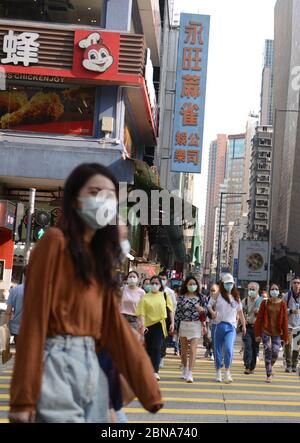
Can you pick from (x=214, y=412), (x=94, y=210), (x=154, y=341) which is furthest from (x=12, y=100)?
(x=94, y=210)

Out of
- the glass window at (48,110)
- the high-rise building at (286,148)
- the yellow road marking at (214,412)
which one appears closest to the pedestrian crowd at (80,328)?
the yellow road marking at (214,412)

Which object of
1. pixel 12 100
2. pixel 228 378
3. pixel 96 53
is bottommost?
pixel 228 378

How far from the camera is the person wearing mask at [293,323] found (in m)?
14.8

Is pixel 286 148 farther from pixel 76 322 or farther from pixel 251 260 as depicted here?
pixel 76 322

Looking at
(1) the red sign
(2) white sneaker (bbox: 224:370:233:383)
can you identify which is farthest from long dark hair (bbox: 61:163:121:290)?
(1) the red sign

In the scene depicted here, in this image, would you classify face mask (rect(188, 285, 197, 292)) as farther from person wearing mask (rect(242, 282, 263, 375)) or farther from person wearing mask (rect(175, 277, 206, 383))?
person wearing mask (rect(242, 282, 263, 375))

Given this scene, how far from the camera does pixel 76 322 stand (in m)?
3.20

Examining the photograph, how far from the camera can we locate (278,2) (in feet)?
356

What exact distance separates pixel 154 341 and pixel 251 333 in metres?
3.30

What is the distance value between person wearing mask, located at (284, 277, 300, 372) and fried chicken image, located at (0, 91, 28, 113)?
38.5 ft

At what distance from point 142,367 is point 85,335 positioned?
32 cm

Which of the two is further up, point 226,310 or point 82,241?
point 82,241

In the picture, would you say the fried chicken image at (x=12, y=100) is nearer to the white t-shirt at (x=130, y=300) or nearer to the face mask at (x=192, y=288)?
the white t-shirt at (x=130, y=300)

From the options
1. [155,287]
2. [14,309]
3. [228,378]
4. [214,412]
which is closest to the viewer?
[214,412]
